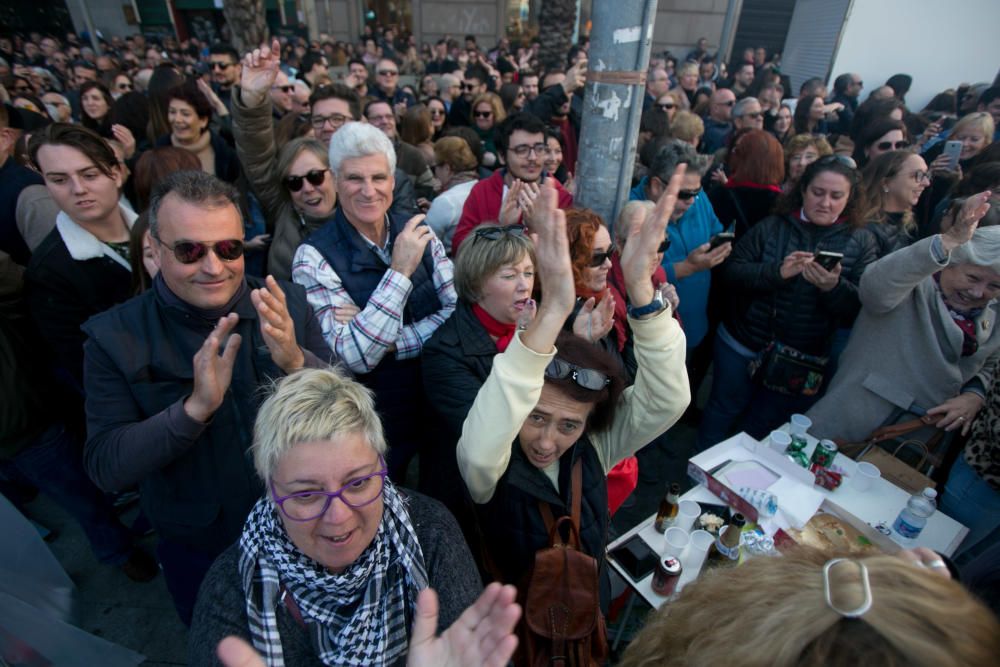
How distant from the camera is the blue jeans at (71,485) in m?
2.63

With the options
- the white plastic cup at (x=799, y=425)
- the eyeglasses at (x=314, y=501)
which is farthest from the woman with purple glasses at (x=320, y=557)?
the white plastic cup at (x=799, y=425)

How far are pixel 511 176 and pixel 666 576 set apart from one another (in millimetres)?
2701

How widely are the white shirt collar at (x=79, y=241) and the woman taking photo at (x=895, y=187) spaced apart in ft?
15.7

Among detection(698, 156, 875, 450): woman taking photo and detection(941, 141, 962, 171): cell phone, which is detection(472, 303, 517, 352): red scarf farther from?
detection(941, 141, 962, 171): cell phone

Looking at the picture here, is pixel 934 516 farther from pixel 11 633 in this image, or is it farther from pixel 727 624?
pixel 11 633

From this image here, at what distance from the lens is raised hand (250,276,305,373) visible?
173 cm

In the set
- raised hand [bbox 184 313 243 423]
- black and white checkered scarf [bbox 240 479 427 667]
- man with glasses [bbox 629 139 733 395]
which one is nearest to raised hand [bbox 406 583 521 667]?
black and white checkered scarf [bbox 240 479 427 667]

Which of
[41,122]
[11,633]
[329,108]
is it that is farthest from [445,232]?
[41,122]

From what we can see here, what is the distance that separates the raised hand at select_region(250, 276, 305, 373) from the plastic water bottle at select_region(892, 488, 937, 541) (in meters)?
2.79

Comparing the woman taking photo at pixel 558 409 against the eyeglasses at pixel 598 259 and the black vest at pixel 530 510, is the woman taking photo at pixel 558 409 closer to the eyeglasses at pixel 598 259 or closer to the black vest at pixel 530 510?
the black vest at pixel 530 510

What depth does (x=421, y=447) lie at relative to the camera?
299 cm

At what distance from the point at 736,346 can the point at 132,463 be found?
360cm

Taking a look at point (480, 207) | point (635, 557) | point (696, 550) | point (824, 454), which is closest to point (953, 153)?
point (824, 454)

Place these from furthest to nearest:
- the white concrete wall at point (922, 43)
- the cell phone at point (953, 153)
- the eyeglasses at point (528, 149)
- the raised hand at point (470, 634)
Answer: the white concrete wall at point (922, 43) < the cell phone at point (953, 153) < the eyeglasses at point (528, 149) < the raised hand at point (470, 634)
